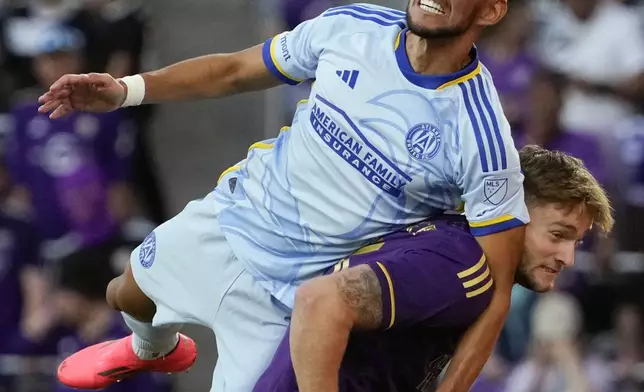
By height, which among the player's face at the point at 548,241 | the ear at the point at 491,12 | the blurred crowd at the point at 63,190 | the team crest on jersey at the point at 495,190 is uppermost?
the ear at the point at 491,12

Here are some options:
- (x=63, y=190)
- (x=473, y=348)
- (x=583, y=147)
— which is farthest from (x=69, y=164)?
(x=473, y=348)

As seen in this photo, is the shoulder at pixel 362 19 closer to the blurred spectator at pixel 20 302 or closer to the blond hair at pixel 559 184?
the blond hair at pixel 559 184

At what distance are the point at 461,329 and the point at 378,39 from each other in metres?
0.79

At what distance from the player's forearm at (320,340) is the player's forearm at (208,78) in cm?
88

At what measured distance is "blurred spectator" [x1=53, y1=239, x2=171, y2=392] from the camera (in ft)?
19.9

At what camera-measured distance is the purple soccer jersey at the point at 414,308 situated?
3426mm

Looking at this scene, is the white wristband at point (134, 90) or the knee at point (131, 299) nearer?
the white wristband at point (134, 90)

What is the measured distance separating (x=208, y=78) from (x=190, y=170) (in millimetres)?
3457

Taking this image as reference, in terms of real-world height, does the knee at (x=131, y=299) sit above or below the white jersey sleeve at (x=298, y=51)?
below

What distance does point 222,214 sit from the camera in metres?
3.93

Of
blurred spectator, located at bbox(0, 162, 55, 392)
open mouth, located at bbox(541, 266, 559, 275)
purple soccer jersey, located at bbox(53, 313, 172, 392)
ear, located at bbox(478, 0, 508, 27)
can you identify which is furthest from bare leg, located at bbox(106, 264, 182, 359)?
blurred spectator, located at bbox(0, 162, 55, 392)

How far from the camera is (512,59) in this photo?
20.8ft

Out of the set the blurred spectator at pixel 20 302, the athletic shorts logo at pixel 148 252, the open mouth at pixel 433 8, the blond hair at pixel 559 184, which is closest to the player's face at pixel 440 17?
the open mouth at pixel 433 8

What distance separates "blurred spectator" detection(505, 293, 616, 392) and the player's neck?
8.17ft
